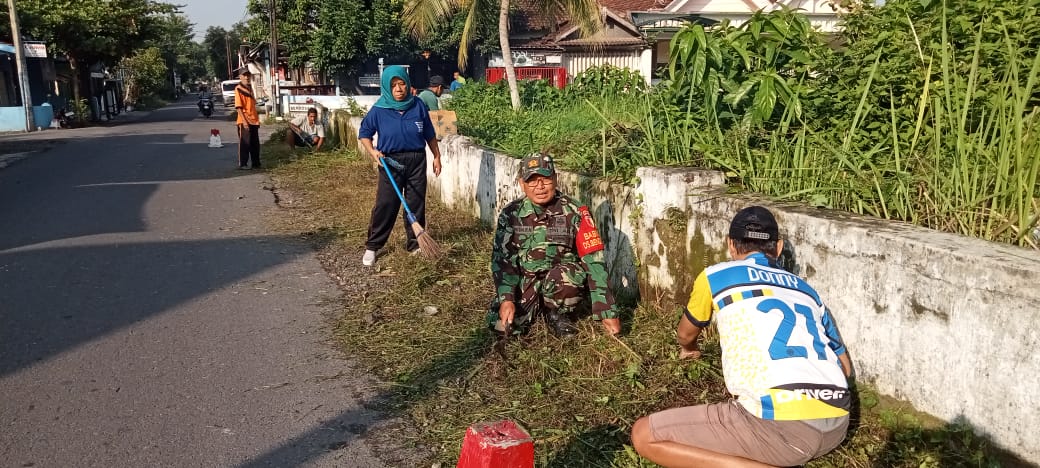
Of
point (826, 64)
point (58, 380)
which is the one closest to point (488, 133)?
point (826, 64)

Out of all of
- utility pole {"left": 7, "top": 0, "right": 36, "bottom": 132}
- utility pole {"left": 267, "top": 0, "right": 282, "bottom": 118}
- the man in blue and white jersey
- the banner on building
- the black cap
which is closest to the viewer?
the man in blue and white jersey

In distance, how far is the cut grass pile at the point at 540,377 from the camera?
319 cm

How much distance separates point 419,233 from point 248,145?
805cm

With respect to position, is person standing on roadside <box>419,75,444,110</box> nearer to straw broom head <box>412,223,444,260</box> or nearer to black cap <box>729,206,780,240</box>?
straw broom head <box>412,223,444,260</box>

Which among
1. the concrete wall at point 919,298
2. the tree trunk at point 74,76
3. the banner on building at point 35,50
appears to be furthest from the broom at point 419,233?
the tree trunk at point 74,76

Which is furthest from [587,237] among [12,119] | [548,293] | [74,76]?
[74,76]

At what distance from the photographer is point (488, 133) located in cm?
962

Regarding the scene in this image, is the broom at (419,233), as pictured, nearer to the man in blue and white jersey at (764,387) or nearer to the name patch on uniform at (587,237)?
the name patch on uniform at (587,237)

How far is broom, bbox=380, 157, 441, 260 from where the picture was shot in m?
6.36

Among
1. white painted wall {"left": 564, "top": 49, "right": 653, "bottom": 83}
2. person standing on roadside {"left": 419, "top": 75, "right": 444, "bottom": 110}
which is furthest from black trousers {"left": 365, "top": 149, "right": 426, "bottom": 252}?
white painted wall {"left": 564, "top": 49, "right": 653, "bottom": 83}

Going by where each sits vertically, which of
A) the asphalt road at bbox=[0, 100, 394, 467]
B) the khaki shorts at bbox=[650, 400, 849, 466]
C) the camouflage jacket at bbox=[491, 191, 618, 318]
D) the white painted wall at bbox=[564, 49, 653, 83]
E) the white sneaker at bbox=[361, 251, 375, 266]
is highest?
the white painted wall at bbox=[564, 49, 653, 83]

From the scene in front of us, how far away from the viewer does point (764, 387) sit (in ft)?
8.78

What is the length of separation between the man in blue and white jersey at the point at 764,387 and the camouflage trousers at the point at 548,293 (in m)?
1.71

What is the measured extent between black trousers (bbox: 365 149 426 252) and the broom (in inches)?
2.0
